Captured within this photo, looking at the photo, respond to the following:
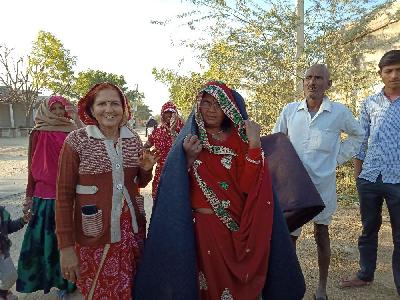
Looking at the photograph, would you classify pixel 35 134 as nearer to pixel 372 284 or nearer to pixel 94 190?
pixel 94 190

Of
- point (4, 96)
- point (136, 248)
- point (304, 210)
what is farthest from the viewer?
point (4, 96)

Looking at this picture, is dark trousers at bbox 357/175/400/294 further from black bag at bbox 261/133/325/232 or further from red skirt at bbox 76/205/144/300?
red skirt at bbox 76/205/144/300

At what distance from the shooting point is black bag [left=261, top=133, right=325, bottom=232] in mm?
2639

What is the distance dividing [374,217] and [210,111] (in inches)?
86.2

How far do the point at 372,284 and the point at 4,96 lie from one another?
3676cm

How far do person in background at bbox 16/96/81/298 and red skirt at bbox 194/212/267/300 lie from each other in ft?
5.95

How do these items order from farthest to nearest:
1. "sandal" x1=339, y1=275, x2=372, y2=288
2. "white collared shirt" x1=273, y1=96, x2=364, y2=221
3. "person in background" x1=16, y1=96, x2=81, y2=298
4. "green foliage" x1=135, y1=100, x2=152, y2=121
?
"green foliage" x1=135, y1=100, x2=152, y2=121
"sandal" x1=339, y1=275, x2=372, y2=288
"person in background" x1=16, y1=96, x2=81, y2=298
"white collared shirt" x1=273, y1=96, x2=364, y2=221

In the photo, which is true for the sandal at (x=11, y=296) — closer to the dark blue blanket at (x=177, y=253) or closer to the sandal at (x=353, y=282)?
the dark blue blanket at (x=177, y=253)

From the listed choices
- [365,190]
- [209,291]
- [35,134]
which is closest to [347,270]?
[365,190]

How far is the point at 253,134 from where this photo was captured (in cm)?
222

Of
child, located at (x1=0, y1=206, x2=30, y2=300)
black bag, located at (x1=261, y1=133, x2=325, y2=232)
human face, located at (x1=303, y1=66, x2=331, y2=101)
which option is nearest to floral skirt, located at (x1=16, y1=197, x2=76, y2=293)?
child, located at (x1=0, y1=206, x2=30, y2=300)

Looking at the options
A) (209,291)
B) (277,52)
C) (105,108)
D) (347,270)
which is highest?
(277,52)

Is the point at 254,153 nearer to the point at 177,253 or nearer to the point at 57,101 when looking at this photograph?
the point at 177,253

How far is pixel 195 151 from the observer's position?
7.18 feet
